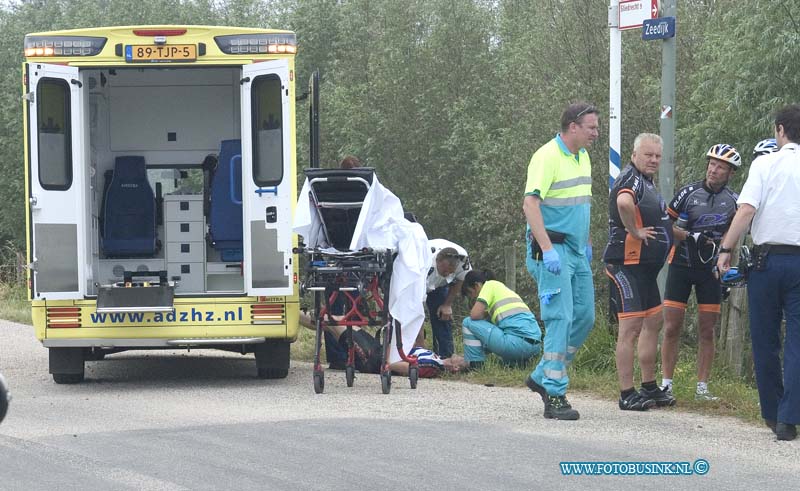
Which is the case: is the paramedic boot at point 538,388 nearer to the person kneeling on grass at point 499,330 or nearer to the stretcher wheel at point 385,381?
the stretcher wheel at point 385,381

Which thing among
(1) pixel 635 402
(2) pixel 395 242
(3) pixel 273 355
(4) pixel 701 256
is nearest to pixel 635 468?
(1) pixel 635 402

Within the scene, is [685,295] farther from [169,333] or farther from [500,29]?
[500,29]

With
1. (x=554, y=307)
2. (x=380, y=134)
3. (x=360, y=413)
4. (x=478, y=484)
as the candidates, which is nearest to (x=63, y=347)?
(x=360, y=413)

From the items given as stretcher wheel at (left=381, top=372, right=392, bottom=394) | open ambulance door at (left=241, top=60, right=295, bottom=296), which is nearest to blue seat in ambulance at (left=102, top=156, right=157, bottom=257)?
open ambulance door at (left=241, top=60, right=295, bottom=296)

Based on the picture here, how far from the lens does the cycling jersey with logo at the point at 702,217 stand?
8.49 m

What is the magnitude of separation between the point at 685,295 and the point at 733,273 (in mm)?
1124

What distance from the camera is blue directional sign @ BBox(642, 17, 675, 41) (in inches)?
401

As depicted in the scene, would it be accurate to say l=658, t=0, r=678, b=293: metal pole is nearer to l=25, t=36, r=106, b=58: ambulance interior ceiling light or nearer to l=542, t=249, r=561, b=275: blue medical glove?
l=542, t=249, r=561, b=275: blue medical glove

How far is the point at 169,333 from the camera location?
10148 millimetres

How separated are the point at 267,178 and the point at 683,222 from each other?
11.7ft

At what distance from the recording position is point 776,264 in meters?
7.21

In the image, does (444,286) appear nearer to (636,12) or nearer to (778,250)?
(636,12)

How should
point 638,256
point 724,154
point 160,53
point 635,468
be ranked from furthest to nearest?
point 160,53, point 724,154, point 638,256, point 635,468

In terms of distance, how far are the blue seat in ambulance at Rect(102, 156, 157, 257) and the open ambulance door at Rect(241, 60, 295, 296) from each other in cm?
220
